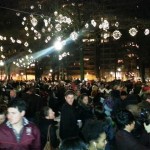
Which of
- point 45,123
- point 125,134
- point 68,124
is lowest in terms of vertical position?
point 68,124

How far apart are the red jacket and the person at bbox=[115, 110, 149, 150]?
4.02ft

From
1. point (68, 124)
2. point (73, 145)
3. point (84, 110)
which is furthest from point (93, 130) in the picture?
point (84, 110)

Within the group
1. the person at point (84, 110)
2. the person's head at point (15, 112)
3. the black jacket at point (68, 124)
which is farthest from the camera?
the person at point (84, 110)

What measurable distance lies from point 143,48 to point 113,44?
10.9m

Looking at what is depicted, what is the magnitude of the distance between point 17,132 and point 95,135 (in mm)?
1168

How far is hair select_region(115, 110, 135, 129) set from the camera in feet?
21.7

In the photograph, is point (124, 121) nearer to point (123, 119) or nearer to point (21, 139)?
point (123, 119)

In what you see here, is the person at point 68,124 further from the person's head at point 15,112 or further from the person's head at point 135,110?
the person's head at point 15,112

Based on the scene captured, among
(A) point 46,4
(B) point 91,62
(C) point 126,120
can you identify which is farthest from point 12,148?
(B) point 91,62

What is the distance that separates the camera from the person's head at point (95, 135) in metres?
5.79

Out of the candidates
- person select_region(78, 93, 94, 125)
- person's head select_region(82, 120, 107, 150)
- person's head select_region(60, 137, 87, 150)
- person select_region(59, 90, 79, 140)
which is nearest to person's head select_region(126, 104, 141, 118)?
person select_region(59, 90, 79, 140)

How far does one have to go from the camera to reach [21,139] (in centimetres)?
619

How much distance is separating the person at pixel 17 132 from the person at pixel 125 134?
122 centimetres

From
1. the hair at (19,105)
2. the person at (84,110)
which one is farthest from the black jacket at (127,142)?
the person at (84,110)
